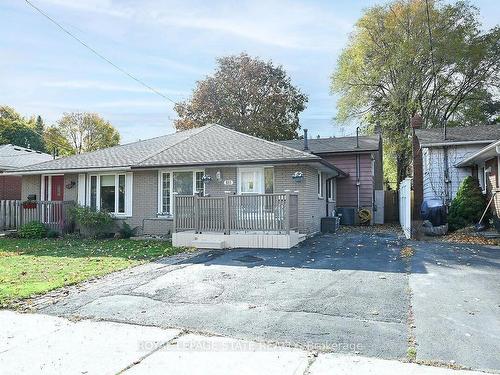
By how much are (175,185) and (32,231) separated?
18.7 feet

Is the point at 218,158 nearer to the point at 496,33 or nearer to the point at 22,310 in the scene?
the point at 22,310

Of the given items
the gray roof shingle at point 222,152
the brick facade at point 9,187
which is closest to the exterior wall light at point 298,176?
the gray roof shingle at point 222,152

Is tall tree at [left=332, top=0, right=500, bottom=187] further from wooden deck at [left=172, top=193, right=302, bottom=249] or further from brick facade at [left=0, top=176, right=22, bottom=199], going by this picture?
brick facade at [left=0, top=176, right=22, bottom=199]

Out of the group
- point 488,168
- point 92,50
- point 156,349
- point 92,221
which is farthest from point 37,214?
point 488,168

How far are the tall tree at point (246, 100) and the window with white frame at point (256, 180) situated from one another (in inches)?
783

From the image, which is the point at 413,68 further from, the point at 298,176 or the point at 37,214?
the point at 37,214

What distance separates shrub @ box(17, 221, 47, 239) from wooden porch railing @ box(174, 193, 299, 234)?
6.13 meters

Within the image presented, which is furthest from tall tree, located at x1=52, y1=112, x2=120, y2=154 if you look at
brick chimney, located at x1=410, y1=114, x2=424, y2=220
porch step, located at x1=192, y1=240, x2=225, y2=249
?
porch step, located at x1=192, y1=240, x2=225, y2=249

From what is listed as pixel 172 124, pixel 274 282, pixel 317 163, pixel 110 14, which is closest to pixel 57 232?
pixel 110 14

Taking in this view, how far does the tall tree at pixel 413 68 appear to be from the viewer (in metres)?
25.9

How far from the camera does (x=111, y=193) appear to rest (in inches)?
598

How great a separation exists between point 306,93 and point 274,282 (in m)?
30.4

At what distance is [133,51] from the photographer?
1348 centimetres

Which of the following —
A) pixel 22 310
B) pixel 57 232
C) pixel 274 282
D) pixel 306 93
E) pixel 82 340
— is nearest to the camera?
pixel 82 340
